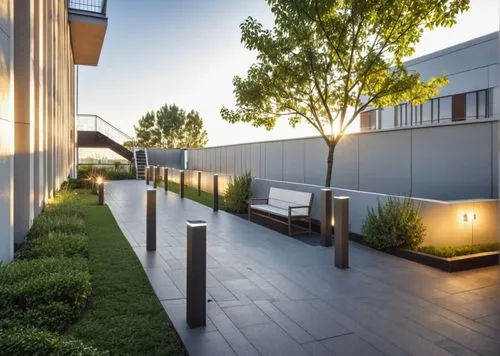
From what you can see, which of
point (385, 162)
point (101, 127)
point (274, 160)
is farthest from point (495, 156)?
point (101, 127)

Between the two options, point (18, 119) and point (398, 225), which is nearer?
point (18, 119)

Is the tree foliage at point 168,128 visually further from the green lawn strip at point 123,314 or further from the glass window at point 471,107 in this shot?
the green lawn strip at point 123,314

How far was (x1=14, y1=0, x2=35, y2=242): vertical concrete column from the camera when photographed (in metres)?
7.04

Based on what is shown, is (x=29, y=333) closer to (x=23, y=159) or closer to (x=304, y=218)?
(x=23, y=159)

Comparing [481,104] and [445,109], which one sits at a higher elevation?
[445,109]

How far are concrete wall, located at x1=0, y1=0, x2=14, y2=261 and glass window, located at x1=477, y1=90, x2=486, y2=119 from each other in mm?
28163

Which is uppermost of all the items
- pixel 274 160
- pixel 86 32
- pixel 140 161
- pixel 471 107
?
pixel 86 32

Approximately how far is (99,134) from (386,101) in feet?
95.6

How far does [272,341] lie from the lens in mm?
3900

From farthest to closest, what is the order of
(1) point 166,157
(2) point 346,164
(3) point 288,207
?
(1) point 166,157
(2) point 346,164
(3) point 288,207

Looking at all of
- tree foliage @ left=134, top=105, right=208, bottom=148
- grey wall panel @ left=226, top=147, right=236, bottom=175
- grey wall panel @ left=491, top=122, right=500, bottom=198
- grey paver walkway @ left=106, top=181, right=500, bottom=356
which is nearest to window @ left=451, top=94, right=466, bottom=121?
grey wall panel @ left=226, top=147, right=236, bottom=175

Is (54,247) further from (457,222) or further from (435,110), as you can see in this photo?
(435,110)

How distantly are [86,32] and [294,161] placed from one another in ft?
47.1

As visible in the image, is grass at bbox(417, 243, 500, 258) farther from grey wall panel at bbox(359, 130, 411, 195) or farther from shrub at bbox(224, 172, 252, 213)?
shrub at bbox(224, 172, 252, 213)
